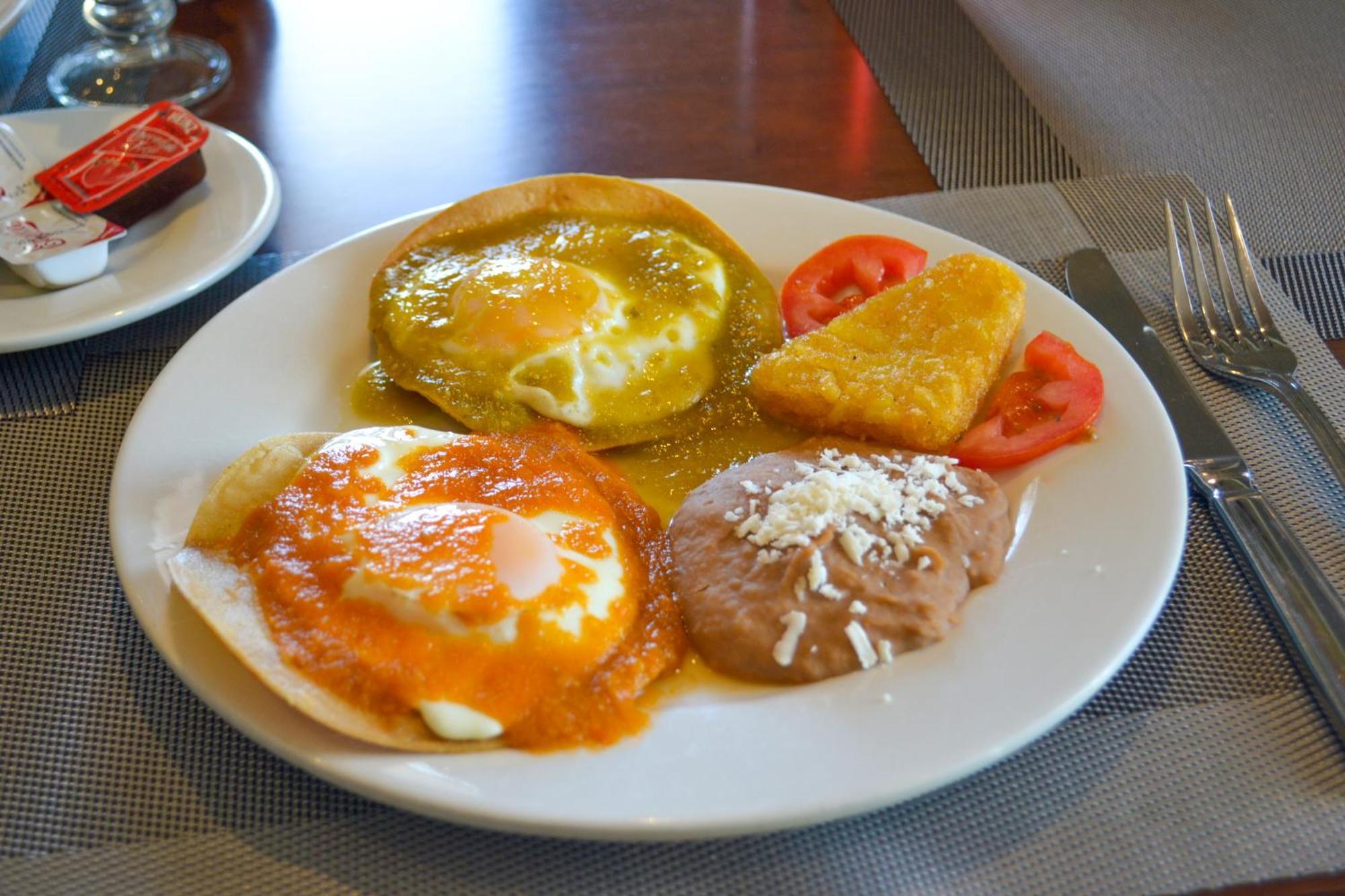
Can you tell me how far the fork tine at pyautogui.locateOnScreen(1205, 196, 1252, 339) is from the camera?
104 inches

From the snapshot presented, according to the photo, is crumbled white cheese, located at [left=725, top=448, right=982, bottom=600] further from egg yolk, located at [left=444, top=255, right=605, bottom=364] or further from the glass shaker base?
the glass shaker base

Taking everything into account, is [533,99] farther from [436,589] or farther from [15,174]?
[436,589]

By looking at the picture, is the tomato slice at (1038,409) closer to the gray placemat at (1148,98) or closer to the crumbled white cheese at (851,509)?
the crumbled white cheese at (851,509)

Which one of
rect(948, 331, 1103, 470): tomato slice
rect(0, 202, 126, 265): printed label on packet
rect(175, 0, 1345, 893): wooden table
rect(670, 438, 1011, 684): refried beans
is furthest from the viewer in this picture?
rect(175, 0, 1345, 893): wooden table

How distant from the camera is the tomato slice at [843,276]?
2578mm

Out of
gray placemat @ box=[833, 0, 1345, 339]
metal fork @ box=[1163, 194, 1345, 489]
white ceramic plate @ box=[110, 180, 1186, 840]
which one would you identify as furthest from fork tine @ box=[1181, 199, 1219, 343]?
white ceramic plate @ box=[110, 180, 1186, 840]

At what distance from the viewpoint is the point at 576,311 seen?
7.89 feet

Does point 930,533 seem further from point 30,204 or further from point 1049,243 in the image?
point 30,204

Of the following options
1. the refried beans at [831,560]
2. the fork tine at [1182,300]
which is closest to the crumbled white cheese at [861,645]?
the refried beans at [831,560]

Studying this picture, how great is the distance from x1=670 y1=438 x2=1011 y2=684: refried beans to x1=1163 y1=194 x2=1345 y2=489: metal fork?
2.99ft

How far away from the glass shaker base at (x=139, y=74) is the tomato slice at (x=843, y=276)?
232 cm

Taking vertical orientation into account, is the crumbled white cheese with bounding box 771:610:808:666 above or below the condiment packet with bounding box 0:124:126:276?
above

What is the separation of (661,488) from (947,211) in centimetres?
140

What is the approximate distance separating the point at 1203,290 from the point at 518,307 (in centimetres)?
172
